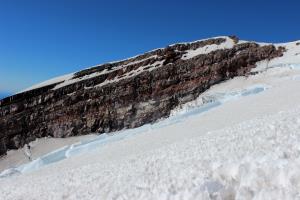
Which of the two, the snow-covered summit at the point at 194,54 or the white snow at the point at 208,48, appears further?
the white snow at the point at 208,48

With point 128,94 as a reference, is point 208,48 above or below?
above

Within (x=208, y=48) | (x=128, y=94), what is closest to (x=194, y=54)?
(x=208, y=48)

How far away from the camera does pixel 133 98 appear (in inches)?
2864

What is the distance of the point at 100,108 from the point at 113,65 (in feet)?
67.9

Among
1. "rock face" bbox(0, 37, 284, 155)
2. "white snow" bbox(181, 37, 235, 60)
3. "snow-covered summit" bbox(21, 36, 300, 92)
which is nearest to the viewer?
"rock face" bbox(0, 37, 284, 155)

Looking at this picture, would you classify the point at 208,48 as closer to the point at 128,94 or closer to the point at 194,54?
the point at 194,54

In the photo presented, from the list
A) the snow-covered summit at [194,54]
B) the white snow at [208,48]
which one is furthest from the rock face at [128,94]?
the snow-covered summit at [194,54]

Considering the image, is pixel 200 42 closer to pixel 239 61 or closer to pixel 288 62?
pixel 239 61

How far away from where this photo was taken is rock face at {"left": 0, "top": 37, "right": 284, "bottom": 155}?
2731 inches

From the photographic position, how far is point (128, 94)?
73.6m

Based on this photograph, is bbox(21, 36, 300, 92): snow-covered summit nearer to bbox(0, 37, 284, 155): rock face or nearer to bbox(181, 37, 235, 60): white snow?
bbox(181, 37, 235, 60): white snow

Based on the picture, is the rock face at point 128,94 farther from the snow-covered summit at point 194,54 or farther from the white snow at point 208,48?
the snow-covered summit at point 194,54

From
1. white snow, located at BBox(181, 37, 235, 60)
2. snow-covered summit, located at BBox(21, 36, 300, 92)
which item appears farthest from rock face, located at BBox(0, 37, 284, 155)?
snow-covered summit, located at BBox(21, 36, 300, 92)

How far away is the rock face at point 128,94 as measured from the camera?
6938 centimetres
